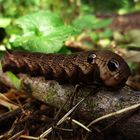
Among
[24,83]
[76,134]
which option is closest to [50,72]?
[24,83]

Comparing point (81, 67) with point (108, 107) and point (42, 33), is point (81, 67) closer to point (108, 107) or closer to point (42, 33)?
point (108, 107)

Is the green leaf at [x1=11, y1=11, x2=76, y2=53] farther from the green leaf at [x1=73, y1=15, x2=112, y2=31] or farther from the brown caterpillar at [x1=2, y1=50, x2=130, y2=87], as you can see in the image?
the green leaf at [x1=73, y1=15, x2=112, y2=31]

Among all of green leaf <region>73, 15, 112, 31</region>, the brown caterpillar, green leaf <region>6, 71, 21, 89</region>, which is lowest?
green leaf <region>73, 15, 112, 31</region>

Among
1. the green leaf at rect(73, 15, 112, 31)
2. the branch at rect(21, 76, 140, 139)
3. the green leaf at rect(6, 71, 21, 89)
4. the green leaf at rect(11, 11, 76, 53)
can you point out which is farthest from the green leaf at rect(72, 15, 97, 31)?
the branch at rect(21, 76, 140, 139)

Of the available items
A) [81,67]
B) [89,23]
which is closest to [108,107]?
[81,67]

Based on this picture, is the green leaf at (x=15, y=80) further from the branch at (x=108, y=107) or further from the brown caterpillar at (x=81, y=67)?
the branch at (x=108, y=107)

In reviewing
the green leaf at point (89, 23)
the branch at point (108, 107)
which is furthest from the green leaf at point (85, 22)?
the branch at point (108, 107)

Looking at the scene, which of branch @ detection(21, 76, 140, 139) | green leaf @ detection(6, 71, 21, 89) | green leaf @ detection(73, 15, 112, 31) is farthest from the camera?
green leaf @ detection(73, 15, 112, 31)
